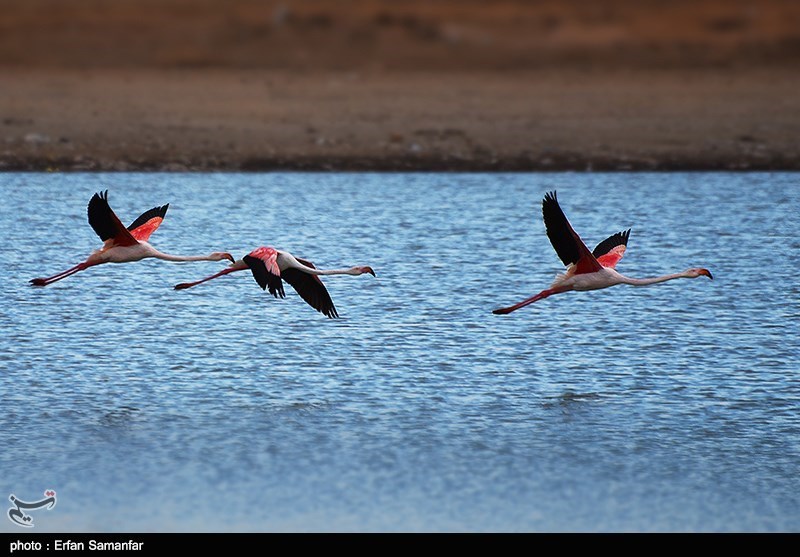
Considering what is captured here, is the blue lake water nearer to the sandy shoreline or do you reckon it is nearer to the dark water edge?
the dark water edge

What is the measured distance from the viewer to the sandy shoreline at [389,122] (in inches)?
860

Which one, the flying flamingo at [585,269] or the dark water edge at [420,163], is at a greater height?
the flying flamingo at [585,269]

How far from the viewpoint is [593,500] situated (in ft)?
28.0

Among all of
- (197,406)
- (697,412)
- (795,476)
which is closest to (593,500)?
(795,476)

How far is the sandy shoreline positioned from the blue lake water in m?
2.54

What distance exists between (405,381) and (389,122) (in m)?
13.0
